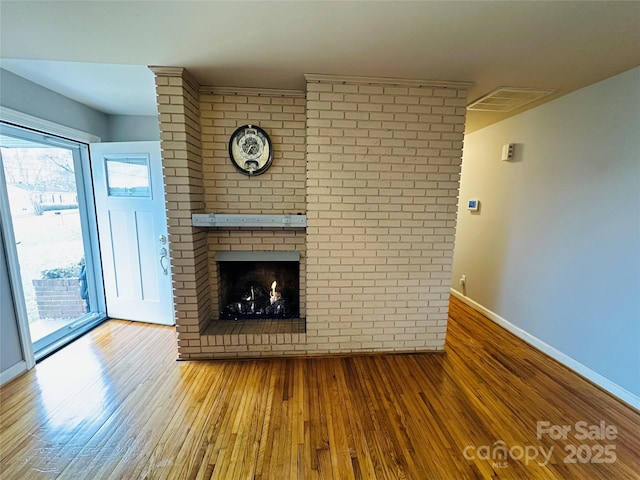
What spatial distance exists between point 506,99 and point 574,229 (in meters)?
1.32

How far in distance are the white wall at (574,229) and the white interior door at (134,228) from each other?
12.5 feet

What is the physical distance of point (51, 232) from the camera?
2.64 m

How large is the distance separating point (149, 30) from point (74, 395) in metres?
2.53

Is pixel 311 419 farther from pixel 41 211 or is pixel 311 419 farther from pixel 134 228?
pixel 41 211

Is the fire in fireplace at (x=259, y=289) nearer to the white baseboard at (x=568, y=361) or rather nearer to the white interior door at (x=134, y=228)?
the white interior door at (x=134, y=228)

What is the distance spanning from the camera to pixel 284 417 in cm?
178

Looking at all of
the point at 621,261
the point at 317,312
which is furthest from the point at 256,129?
the point at 621,261

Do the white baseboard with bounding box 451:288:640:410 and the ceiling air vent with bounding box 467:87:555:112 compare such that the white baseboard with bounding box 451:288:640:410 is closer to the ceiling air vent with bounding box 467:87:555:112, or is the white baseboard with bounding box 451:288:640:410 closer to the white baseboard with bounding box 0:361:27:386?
the ceiling air vent with bounding box 467:87:555:112

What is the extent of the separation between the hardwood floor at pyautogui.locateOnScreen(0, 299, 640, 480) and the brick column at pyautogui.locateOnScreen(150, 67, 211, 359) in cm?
48

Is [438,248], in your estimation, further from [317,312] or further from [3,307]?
[3,307]

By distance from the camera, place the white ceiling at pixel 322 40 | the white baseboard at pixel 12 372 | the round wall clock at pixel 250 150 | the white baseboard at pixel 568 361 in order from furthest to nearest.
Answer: the round wall clock at pixel 250 150, the white baseboard at pixel 12 372, the white baseboard at pixel 568 361, the white ceiling at pixel 322 40

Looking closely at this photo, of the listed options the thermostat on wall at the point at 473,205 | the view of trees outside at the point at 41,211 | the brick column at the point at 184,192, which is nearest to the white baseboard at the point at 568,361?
the thermostat on wall at the point at 473,205

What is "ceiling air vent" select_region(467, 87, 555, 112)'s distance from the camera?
7.57 feet

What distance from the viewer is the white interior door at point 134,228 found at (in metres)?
2.89
